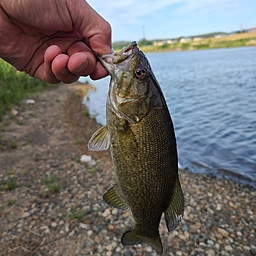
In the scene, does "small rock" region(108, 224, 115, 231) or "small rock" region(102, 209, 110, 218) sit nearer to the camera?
"small rock" region(108, 224, 115, 231)

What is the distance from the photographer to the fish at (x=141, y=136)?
7.93ft

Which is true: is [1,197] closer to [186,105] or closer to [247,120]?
[247,120]

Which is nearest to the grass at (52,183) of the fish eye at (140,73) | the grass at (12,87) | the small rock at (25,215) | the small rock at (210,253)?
the small rock at (25,215)

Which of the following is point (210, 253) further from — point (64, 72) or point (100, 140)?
point (64, 72)

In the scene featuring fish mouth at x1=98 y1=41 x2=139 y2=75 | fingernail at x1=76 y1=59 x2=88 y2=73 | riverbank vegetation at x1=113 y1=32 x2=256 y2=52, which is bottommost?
riverbank vegetation at x1=113 y1=32 x2=256 y2=52

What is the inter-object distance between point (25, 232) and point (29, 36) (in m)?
3.15

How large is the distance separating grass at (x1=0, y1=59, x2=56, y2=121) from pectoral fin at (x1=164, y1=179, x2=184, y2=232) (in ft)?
29.6

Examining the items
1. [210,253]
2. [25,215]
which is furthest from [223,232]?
[25,215]

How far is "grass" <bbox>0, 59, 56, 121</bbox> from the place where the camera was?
11.7 meters

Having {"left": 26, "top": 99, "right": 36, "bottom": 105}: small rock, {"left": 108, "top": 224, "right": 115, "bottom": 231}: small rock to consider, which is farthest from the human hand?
{"left": 26, "top": 99, "right": 36, "bottom": 105}: small rock

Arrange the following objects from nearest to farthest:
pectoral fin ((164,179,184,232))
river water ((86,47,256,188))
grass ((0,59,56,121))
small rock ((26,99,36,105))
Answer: pectoral fin ((164,179,184,232)) → river water ((86,47,256,188)) → grass ((0,59,56,121)) → small rock ((26,99,36,105))

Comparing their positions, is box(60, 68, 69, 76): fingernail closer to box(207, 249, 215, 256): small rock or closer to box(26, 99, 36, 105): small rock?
box(207, 249, 215, 256): small rock

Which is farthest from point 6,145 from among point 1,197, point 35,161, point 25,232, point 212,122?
point 212,122

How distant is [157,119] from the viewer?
241 cm
